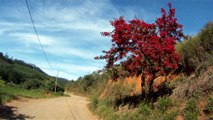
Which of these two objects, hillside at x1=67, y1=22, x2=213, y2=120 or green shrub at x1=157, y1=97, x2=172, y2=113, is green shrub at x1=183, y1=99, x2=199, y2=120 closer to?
hillside at x1=67, y1=22, x2=213, y2=120

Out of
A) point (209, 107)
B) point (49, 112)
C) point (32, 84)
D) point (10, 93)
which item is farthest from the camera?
point (32, 84)

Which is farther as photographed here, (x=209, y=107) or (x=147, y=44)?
(x=147, y=44)

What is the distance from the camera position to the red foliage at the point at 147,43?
14.5 m

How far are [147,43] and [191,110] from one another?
490cm

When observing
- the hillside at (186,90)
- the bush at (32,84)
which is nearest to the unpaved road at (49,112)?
the hillside at (186,90)

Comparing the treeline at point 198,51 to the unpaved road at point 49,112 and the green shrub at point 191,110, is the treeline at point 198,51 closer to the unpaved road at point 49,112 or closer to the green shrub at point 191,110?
the green shrub at point 191,110

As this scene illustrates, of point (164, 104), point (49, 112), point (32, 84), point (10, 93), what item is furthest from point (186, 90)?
point (32, 84)

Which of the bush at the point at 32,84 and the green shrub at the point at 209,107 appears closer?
the green shrub at the point at 209,107

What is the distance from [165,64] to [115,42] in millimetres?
2984

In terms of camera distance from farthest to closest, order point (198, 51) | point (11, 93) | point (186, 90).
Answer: point (11, 93), point (198, 51), point (186, 90)

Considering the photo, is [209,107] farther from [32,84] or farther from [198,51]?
[32,84]

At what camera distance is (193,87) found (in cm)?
1238

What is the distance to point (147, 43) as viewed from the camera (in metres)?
14.7

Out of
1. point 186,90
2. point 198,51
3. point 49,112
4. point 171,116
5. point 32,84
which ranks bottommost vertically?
point 49,112
